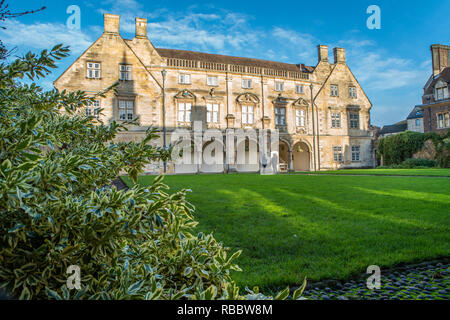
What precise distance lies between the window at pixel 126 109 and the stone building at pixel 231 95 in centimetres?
9

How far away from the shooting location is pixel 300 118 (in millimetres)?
32531

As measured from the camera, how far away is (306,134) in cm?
3256

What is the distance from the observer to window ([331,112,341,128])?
111 ft

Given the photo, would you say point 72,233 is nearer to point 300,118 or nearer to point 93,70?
point 93,70

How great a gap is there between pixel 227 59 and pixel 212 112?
24.5ft

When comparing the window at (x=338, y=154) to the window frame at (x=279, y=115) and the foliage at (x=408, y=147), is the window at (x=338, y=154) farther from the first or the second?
the window frame at (x=279, y=115)

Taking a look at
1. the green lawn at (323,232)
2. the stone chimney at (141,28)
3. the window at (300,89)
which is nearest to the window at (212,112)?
the stone chimney at (141,28)

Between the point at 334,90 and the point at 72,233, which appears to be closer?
the point at 72,233

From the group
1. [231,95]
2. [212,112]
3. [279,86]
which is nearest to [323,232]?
[212,112]

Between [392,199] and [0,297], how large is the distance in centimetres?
901
